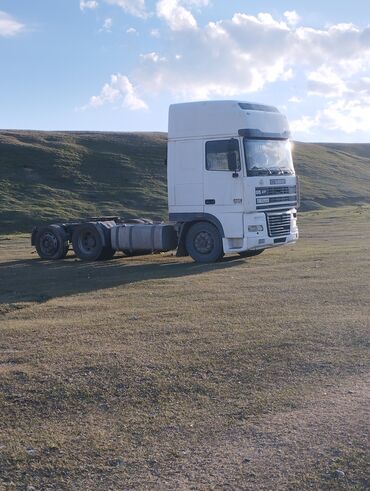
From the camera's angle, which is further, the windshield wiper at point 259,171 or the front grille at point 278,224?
the front grille at point 278,224

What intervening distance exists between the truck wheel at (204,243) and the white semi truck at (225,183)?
0.03m

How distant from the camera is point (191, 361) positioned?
25.9 feet

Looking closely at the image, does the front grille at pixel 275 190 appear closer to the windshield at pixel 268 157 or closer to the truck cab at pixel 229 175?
the truck cab at pixel 229 175

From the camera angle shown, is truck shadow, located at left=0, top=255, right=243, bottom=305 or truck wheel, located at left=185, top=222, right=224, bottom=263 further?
truck wheel, located at left=185, top=222, right=224, bottom=263

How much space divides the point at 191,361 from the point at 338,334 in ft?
7.26

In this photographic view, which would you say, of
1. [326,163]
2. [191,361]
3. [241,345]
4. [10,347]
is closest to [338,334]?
[241,345]

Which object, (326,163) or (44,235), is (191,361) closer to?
(44,235)

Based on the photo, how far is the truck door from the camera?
1703cm

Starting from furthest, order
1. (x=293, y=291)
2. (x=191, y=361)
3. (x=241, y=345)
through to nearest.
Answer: (x=293, y=291) → (x=241, y=345) → (x=191, y=361)

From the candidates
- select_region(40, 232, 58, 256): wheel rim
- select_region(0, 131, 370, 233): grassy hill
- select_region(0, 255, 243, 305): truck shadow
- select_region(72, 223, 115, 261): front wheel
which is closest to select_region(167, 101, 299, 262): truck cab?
select_region(0, 255, 243, 305): truck shadow

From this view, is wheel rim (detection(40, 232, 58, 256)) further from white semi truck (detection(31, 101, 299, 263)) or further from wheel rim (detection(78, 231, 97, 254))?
white semi truck (detection(31, 101, 299, 263))

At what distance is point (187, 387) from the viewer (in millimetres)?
7051

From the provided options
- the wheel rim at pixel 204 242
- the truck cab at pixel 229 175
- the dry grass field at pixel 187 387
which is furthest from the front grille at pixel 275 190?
the dry grass field at pixel 187 387

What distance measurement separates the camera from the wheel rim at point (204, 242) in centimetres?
1791
